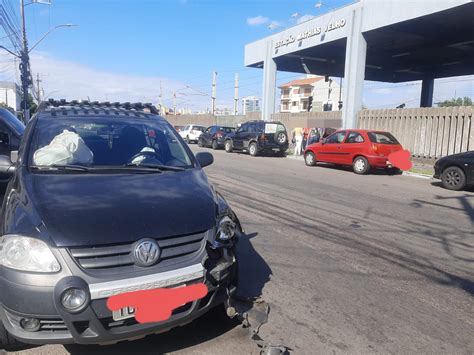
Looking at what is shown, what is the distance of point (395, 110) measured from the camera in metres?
19.9

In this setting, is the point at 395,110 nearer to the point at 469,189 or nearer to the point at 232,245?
the point at 469,189

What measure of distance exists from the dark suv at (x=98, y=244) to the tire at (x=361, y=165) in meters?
12.3

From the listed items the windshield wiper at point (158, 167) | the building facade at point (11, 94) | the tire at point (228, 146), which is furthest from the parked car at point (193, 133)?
the building facade at point (11, 94)

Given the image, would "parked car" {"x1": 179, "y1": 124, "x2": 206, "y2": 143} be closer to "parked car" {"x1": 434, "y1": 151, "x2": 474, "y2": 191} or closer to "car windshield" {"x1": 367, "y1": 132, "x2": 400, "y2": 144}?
"car windshield" {"x1": 367, "y1": 132, "x2": 400, "y2": 144}

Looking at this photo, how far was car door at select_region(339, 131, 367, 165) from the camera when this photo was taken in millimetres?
15445

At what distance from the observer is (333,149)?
16719mm

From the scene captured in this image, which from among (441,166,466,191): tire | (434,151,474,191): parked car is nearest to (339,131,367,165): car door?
(434,151,474,191): parked car

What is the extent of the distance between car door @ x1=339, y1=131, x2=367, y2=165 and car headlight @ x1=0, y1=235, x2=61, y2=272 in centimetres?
1403

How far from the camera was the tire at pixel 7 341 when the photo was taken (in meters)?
2.92

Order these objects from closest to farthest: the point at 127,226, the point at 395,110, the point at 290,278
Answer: the point at 127,226 < the point at 290,278 < the point at 395,110

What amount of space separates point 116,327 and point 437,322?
2.76m

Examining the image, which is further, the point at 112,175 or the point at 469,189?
the point at 469,189

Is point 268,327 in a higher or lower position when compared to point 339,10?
lower

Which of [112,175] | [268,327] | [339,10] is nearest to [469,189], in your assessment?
[268,327]
